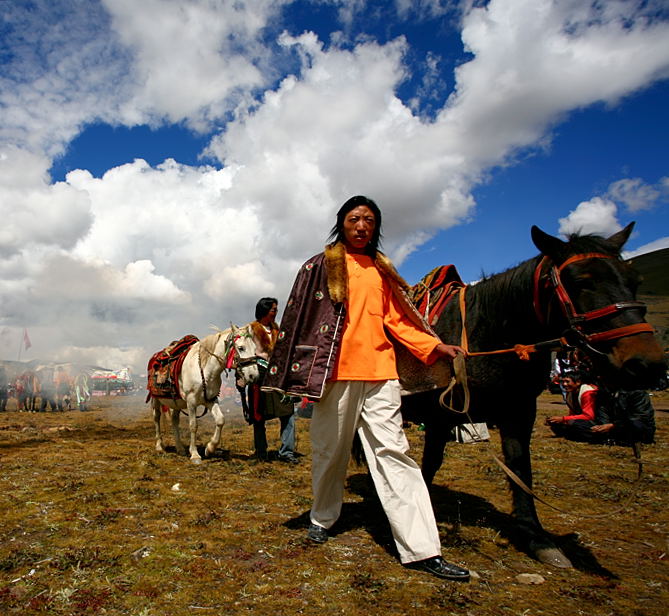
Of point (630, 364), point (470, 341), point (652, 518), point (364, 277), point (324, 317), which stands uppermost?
point (364, 277)

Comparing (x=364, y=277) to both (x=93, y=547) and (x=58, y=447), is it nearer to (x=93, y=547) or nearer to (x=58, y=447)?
(x=93, y=547)

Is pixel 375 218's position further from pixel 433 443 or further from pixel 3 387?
pixel 3 387

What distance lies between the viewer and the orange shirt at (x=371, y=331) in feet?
9.96

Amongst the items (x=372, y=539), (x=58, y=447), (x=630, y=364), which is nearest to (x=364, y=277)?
(x=630, y=364)

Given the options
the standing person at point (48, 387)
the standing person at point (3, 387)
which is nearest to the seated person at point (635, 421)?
the standing person at point (48, 387)

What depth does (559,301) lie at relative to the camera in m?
2.73

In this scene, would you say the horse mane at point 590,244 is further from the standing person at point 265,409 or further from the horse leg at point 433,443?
the standing person at point 265,409

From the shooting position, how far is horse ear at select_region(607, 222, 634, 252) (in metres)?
2.87

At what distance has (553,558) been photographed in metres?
2.81

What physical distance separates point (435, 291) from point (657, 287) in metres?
127

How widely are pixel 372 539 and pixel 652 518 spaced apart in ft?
8.64

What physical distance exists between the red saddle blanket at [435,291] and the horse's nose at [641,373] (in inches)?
60.8

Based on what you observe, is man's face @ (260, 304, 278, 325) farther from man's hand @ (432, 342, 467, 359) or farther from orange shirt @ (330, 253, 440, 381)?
man's hand @ (432, 342, 467, 359)

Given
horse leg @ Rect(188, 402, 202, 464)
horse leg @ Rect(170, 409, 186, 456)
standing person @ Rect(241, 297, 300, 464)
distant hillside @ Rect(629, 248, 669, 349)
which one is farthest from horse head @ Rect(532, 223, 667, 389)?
distant hillside @ Rect(629, 248, 669, 349)
